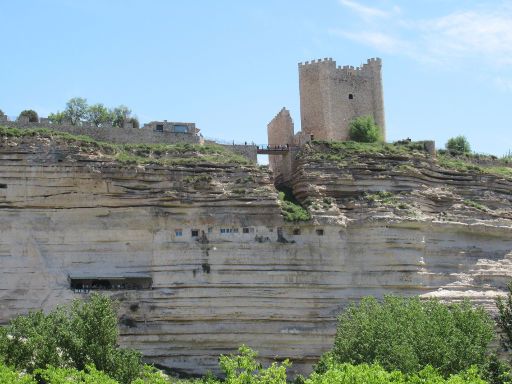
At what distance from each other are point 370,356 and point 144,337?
1144cm

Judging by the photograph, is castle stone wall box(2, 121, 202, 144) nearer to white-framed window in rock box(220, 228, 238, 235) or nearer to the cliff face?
the cliff face

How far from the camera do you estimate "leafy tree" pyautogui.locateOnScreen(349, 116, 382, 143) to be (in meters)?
46.8

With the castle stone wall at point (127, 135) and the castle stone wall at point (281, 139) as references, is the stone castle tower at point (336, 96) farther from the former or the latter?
the castle stone wall at point (127, 135)

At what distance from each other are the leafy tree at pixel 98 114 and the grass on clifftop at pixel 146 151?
31.4 feet

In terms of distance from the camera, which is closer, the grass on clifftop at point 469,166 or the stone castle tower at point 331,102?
the grass on clifftop at point 469,166

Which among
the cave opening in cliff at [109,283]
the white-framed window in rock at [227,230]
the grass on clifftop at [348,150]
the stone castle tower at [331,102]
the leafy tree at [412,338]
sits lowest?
the leafy tree at [412,338]

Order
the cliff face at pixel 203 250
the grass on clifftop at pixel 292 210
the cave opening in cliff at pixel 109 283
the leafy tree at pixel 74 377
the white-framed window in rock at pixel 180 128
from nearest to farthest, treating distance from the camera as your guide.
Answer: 1. the leafy tree at pixel 74 377
2. the cliff face at pixel 203 250
3. the cave opening in cliff at pixel 109 283
4. the grass on clifftop at pixel 292 210
5. the white-framed window in rock at pixel 180 128

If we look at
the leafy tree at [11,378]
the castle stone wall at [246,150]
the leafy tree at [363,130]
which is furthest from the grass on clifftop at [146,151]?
the leafy tree at [11,378]

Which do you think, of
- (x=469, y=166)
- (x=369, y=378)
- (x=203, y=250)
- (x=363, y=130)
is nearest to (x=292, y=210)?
(x=203, y=250)

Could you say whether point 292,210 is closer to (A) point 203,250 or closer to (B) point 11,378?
(A) point 203,250

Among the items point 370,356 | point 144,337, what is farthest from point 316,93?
point 370,356

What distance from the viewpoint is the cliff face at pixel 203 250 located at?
123 feet

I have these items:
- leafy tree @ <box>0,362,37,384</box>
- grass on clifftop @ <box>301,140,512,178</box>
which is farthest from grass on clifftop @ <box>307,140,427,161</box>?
leafy tree @ <box>0,362,37,384</box>

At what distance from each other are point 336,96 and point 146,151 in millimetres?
12502
